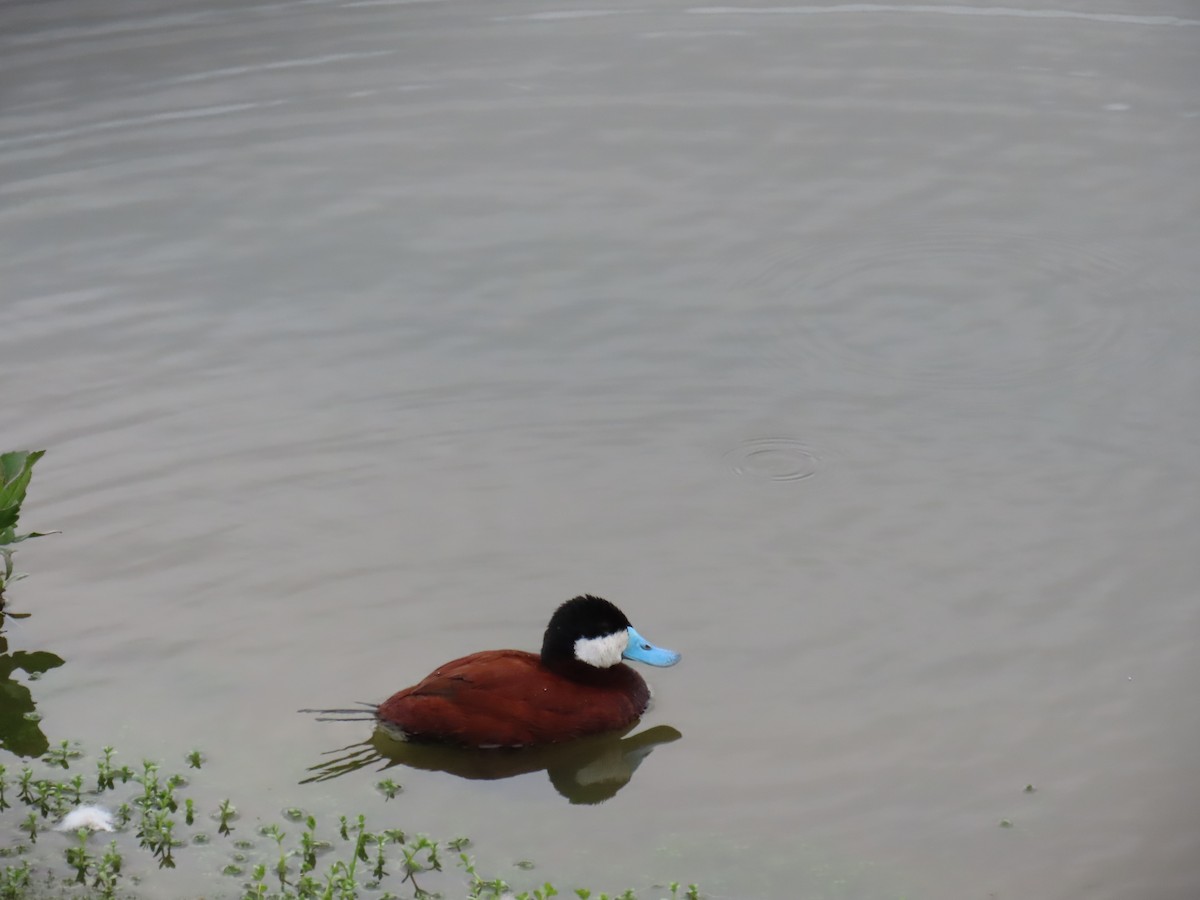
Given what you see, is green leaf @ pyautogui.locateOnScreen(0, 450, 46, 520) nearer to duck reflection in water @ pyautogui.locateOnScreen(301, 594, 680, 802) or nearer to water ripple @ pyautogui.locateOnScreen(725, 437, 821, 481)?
duck reflection in water @ pyautogui.locateOnScreen(301, 594, 680, 802)

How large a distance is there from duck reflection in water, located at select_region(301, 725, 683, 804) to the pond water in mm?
61

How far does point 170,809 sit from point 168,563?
2.01m

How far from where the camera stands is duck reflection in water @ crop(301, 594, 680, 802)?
20.4ft

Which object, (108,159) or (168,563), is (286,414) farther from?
(108,159)

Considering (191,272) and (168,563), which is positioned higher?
(191,272)

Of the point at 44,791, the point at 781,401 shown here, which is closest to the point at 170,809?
the point at 44,791

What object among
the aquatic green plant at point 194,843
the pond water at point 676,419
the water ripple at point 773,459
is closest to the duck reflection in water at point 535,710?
the pond water at point 676,419

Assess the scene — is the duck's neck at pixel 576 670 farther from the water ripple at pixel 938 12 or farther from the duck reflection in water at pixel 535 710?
the water ripple at pixel 938 12

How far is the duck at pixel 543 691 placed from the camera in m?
6.21

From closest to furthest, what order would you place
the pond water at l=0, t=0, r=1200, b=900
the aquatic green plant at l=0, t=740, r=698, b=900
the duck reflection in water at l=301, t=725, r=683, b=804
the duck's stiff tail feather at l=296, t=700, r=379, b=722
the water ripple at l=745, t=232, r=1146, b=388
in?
the aquatic green plant at l=0, t=740, r=698, b=900, the pond water at l=0, t=0, r=1200, b=900, the duck reflection in water at l=301, t=725, r=683, b=804, the duck's stiff tail feather at l=296, t=700, r=379, b=722, the water ripple at l=745, t=232, r=1146, b=388

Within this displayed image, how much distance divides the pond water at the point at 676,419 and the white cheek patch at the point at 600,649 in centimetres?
31

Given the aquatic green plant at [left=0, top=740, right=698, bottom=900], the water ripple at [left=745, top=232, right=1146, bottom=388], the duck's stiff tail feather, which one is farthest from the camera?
the water ripple at [left=745, top=232, right=1146, bottom=388]

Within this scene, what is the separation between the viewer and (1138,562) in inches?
282

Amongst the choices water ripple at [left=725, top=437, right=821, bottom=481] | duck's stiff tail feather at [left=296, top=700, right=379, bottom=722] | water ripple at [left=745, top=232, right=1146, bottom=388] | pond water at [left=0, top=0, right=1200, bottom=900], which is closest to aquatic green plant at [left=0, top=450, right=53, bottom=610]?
pond water at [left=0, top=0, right=1200, bottom=900]
